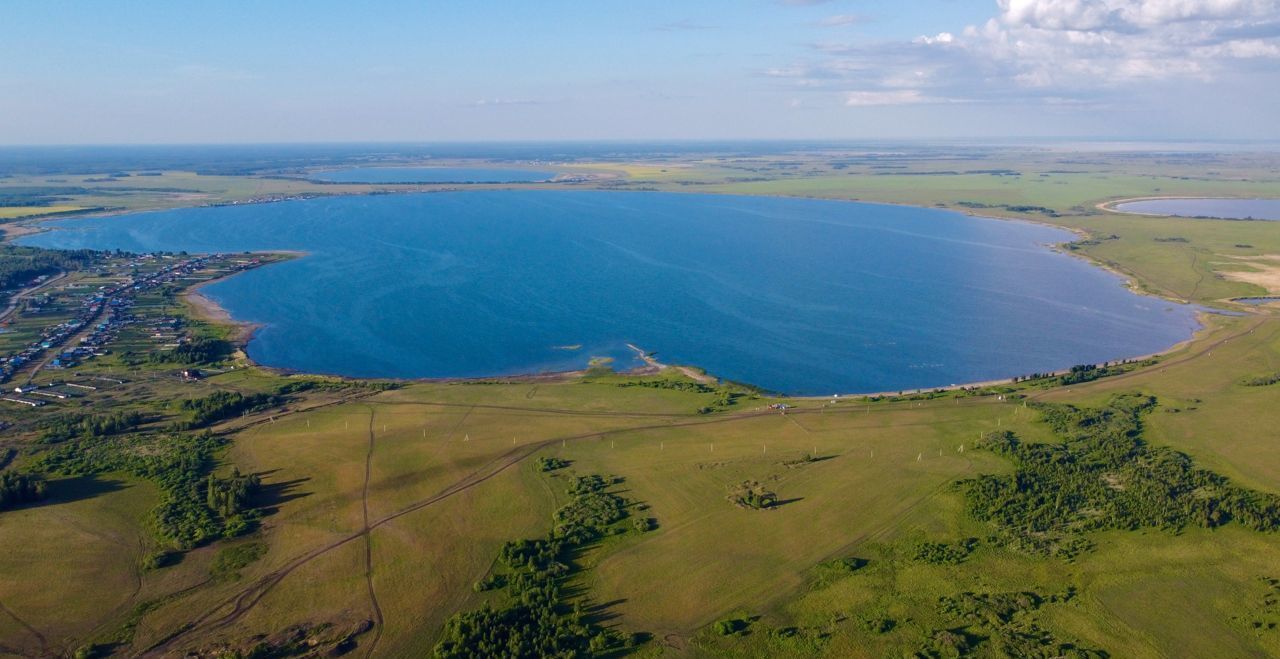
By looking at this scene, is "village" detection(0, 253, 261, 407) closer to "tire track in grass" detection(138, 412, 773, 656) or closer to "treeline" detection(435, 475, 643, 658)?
"tire track in grass" detection(138, 412, 773, 656)

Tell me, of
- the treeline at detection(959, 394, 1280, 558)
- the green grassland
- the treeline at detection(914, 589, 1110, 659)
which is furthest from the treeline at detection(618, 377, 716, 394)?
the treeline at detection(914, 589, 1110, 659)

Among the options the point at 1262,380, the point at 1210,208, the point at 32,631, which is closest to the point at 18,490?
the point at 32,631

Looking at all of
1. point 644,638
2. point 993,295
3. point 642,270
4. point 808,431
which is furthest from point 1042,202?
point 644,638

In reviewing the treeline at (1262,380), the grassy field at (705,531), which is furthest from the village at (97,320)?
the treeline at (1262,380)

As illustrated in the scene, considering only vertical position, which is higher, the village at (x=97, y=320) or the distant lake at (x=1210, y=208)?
the distant lake at (x=1210, y=208)

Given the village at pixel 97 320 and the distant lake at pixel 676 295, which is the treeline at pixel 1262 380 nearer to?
the distant lake at pixel 676 295

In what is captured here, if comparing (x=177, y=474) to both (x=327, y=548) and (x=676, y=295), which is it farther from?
(x=676, y=295)
